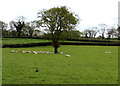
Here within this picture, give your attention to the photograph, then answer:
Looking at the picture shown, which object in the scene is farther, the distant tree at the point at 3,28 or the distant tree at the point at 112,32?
the distant tree at the point at 112,32

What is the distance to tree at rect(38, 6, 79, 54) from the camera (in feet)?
107

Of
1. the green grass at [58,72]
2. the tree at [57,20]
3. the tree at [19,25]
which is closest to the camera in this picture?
the green grass at [58,72]

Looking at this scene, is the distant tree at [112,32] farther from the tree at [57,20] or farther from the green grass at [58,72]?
the green grass at [58,72]

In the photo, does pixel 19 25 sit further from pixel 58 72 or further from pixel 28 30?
pixel 58 72

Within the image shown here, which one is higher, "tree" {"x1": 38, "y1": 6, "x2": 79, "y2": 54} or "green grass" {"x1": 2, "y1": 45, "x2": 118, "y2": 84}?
"tree" {"x1": 38, "y1": 6, "x2": 79, "y2": 54}

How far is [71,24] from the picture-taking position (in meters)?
33.2

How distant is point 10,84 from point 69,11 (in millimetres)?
26361

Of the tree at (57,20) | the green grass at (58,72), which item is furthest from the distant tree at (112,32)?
the green grass at (58,72)

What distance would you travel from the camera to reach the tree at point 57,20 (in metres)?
32.5

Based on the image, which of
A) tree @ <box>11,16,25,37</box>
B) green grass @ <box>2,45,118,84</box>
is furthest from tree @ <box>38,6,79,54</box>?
tree @ <box>11,16,25,37</box>

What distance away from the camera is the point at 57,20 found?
110ft

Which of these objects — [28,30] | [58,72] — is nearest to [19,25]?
[28,30]

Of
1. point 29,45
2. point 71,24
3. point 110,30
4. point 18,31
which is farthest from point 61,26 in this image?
point 110,30

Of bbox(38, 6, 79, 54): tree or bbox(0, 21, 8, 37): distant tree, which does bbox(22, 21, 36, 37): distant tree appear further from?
bbox(38, 6, 79, 54): tree
